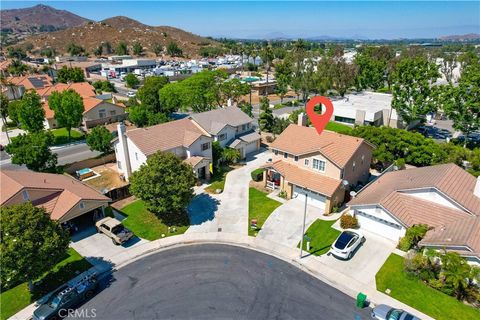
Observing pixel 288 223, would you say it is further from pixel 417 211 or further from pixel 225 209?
pixel 417 211

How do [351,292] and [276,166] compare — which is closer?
[351,292]

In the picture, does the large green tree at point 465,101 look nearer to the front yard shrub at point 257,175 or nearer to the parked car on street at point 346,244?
the front yard shrub at point 257,175

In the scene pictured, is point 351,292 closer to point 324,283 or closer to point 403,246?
point 324,283

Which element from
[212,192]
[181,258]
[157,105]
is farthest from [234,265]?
[157,105]

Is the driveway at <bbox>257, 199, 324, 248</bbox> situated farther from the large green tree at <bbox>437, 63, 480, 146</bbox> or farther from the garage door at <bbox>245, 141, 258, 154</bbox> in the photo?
the large green tree at <bbox>437, 63, 480, 146</bbox>

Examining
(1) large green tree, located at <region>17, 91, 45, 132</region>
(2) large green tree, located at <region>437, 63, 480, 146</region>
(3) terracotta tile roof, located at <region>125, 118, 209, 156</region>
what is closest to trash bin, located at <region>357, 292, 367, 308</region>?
(3) terracotta tile roof, located at <region>125, 118, 209, 156</region>

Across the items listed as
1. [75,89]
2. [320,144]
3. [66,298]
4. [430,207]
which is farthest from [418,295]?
[75,89]
